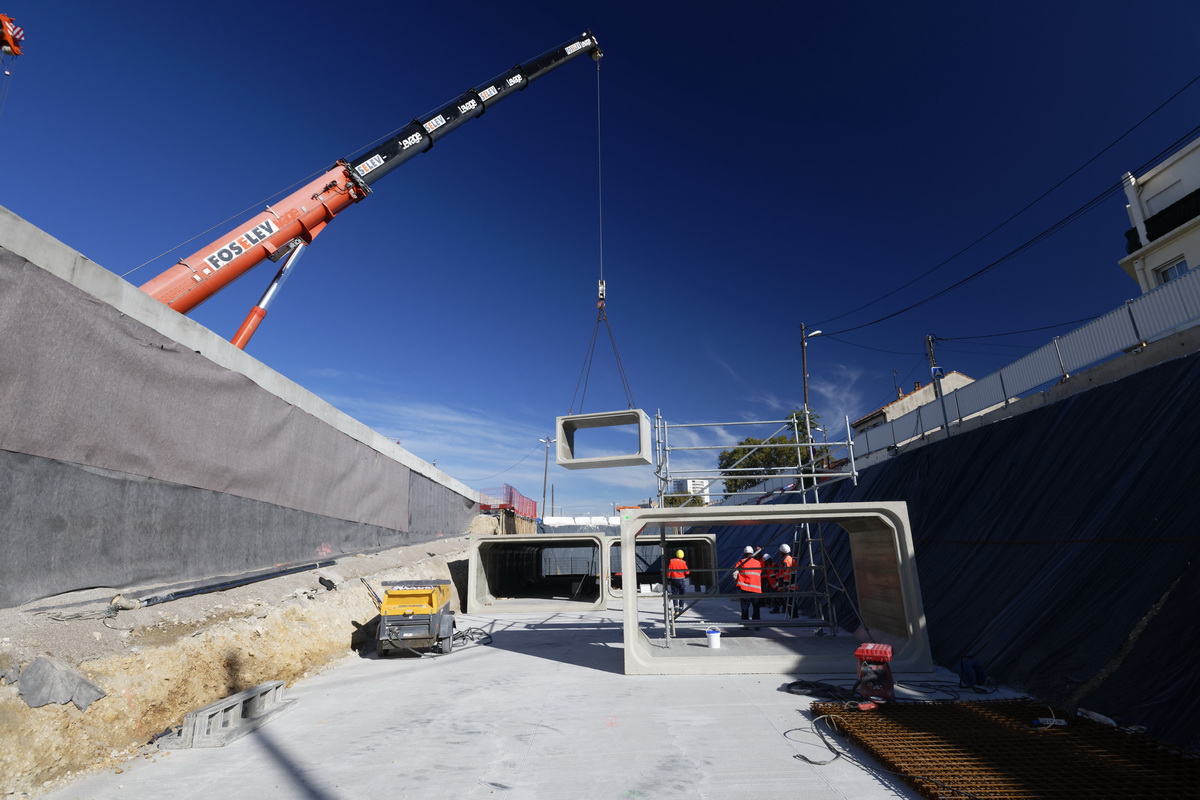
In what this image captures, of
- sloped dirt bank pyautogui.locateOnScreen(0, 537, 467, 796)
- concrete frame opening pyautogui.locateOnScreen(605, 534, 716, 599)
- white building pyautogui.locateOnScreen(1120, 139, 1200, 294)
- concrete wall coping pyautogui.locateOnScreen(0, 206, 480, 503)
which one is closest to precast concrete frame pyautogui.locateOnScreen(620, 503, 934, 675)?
sloped dirt bank pyautogui.locateOnScreen(0, 537, 467, 796)

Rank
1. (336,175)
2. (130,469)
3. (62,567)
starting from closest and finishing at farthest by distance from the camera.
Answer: (62,567), (130,469), (336,175)

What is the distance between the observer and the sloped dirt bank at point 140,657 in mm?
4859

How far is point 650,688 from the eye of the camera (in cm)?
793

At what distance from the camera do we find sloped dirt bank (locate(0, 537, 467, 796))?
486cm

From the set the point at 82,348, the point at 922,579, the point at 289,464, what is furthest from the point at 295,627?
the point at 922,579

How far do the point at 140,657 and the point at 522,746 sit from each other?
4613 millimetres

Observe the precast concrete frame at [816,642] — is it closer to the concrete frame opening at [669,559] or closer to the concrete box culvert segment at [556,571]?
the concrete box culvert segment at [556,571]

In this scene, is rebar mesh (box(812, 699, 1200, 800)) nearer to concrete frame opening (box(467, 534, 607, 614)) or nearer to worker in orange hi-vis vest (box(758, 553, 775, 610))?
worker in orange hi-vis vest (box(758, 553, 775, 610))

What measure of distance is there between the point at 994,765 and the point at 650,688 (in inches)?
169

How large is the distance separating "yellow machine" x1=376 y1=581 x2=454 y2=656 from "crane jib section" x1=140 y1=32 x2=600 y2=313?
25.8 feet

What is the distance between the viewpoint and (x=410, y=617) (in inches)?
411

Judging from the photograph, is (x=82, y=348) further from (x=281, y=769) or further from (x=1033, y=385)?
(x=1033, y=385)

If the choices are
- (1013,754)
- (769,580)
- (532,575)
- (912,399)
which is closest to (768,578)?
(769,580)

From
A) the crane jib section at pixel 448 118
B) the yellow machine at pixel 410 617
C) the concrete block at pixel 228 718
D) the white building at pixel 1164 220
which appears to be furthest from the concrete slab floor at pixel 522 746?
the white building at pixel 1164 220
